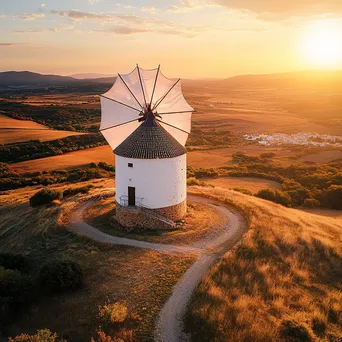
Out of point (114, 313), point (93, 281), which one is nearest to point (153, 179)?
point (93, 281)

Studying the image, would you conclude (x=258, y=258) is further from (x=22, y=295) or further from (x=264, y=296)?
(x=22, y=295)

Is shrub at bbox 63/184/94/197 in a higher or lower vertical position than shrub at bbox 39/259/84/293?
lower

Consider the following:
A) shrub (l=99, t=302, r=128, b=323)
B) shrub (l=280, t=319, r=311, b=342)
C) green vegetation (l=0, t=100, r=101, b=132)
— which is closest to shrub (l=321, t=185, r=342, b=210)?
shrub (l=280, t=319, r=311, b=342)

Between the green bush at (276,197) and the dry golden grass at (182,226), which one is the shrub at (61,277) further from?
the green bush at (276,197)

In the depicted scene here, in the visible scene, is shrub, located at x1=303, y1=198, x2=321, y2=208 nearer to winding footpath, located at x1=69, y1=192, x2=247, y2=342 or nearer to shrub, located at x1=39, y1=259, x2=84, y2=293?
winding footpath, located at x1=69, y1=192, x2=247, y2=342

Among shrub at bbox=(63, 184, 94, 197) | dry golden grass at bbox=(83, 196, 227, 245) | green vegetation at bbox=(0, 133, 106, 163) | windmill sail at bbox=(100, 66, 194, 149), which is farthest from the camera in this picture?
green vegetation at bbox=(0, 133, 106, 163)

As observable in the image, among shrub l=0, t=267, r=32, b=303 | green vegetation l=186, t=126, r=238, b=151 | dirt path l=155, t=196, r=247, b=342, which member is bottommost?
green vegetation l=186, t=126, r=238, b=151

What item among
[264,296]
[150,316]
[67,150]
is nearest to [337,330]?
[264,296]

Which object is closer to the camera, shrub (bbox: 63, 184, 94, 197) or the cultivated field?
shrub (bbox: 63, 184, 94, 197)
